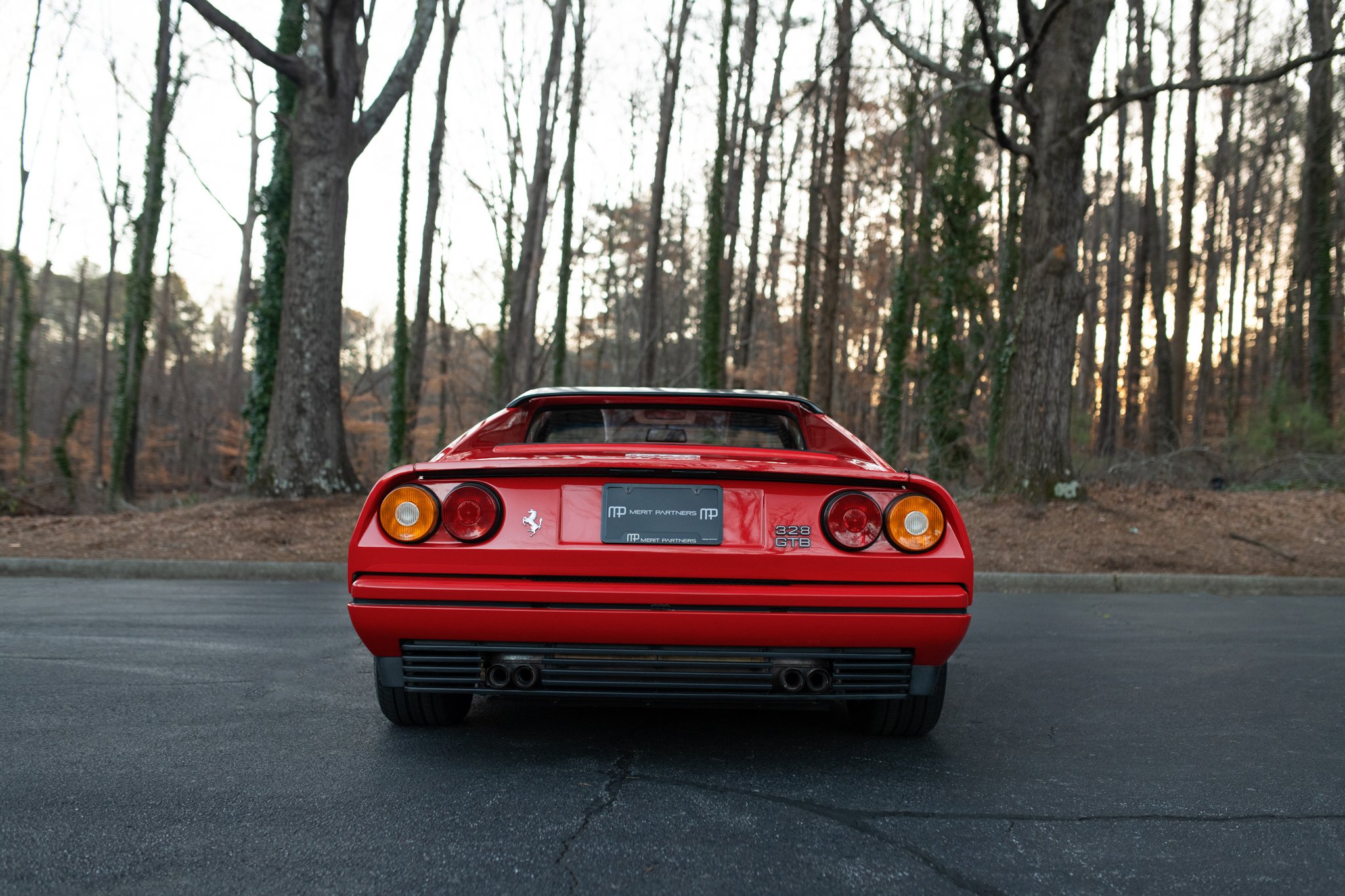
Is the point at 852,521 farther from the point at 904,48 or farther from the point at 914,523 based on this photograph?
the point at 904,48

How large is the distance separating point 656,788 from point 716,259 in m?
19.7

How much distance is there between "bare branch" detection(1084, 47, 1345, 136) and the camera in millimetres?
9516

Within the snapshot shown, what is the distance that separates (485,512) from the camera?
3.07 meters

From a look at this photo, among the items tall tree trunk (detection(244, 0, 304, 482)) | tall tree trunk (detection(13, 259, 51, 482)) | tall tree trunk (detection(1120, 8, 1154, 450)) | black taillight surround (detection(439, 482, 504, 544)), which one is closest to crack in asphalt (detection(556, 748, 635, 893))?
black taillight surround (detection(439, 482, 504, 544))

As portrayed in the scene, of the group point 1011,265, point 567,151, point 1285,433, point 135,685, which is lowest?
point 135,685

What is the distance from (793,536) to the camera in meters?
3.03

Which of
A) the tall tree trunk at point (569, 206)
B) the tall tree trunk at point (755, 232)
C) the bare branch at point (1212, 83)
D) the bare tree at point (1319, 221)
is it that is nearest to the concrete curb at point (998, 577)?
the bare branch at point (1212, 83)

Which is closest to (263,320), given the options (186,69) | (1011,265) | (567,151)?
(186,69)

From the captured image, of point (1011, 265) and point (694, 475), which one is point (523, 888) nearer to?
point (694, 475)

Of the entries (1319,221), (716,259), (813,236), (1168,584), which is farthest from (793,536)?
(1319,221)

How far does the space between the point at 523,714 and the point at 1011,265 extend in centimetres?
1675

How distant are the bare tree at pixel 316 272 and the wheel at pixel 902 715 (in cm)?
972

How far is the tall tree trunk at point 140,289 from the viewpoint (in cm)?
1881

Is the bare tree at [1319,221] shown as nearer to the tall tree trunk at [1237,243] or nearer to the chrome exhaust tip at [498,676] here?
the tall tree trunk at [1237,243]
